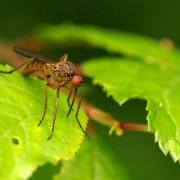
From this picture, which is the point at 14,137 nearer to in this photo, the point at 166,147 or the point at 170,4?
the point at 166,147

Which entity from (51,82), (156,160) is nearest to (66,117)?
(51,82)

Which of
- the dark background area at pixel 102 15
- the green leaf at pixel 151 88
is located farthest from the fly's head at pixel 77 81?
the dark background area at pixel 102 15

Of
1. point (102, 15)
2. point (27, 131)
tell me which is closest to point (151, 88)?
point (27, 131)

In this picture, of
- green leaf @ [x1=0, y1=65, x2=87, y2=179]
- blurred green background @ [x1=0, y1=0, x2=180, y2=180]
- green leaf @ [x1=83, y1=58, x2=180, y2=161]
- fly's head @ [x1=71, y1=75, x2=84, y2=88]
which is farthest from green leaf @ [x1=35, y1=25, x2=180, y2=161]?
blurred green background @ [x1=0, y1=0, x2=180, y2=180]

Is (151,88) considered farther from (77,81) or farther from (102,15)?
(102,15)

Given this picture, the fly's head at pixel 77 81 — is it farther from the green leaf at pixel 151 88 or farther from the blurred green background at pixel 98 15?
the blurred green background at pixel 98 15

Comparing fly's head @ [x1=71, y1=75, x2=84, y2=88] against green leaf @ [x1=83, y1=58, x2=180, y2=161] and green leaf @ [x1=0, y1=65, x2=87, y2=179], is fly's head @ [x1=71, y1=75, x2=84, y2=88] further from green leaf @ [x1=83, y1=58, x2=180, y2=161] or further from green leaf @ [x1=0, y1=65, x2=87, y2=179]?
green leaf @ [x1=83, y1=58, x2=180, y2=161]
